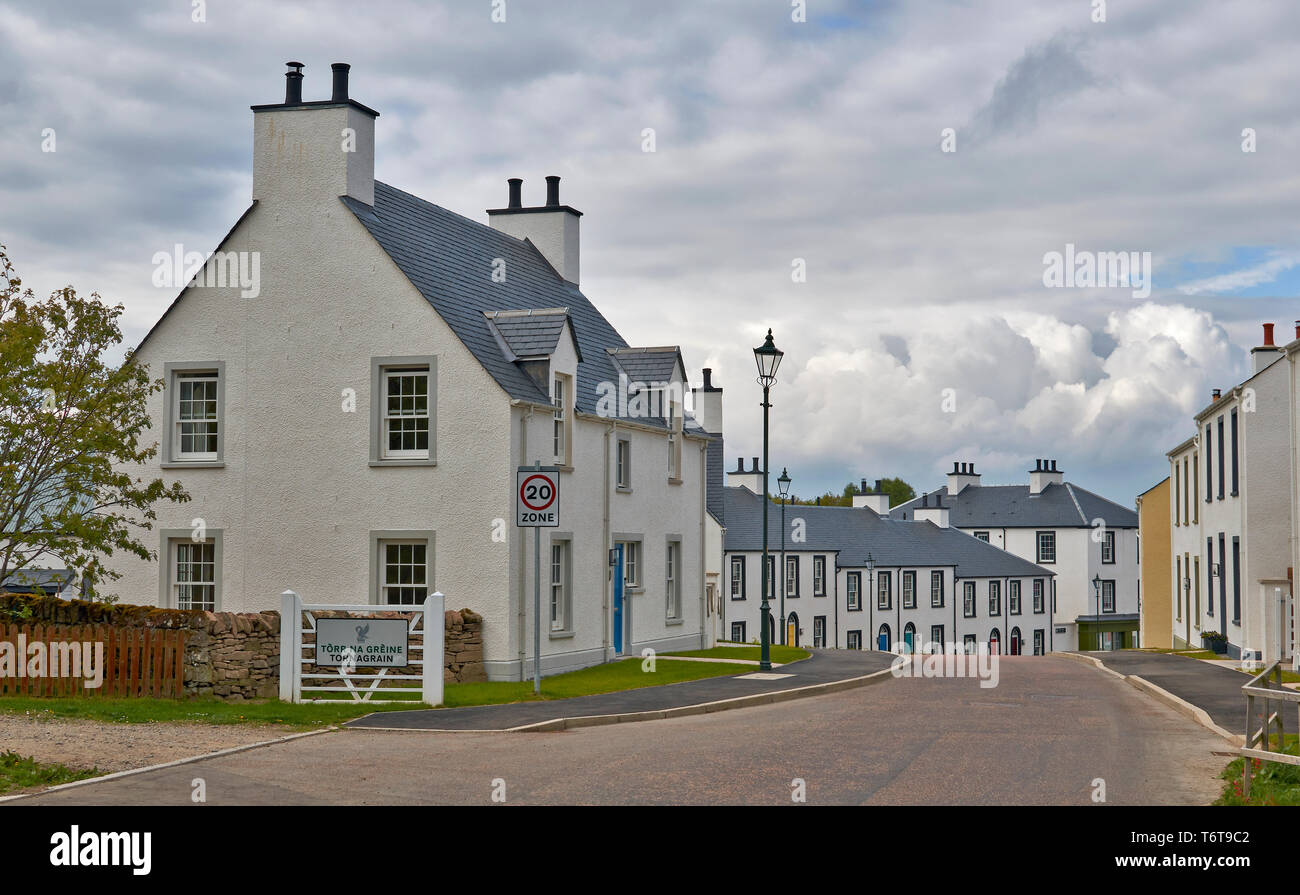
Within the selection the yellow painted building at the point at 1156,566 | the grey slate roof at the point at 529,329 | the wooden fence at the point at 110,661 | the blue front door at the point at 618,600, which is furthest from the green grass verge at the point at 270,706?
the yellow painted building at the point at 1156,566

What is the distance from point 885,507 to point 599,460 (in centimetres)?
5696

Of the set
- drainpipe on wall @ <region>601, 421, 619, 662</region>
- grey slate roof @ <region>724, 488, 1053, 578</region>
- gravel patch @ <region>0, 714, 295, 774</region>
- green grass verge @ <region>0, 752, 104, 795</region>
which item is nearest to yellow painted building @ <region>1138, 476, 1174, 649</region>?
grey slate roof @ <region>724, 488, 1053, 578</region>

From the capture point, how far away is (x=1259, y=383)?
2955cm

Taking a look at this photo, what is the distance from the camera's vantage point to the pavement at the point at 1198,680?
18562 mm

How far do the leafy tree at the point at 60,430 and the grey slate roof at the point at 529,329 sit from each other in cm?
677

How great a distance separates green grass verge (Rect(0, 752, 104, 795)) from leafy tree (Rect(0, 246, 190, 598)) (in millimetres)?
8706

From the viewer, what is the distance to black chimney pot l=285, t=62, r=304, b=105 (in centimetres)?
2419

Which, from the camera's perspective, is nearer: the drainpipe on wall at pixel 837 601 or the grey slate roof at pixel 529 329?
the grey slate roof at pixel 529 329

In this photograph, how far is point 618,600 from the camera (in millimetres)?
27734

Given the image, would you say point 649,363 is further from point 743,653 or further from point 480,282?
point 743,653

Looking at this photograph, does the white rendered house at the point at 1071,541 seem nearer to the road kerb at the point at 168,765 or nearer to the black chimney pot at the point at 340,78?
the black chimney pot at the point at 340,78

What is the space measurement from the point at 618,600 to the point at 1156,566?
32.8 m

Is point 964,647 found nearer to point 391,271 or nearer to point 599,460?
point 599,460
